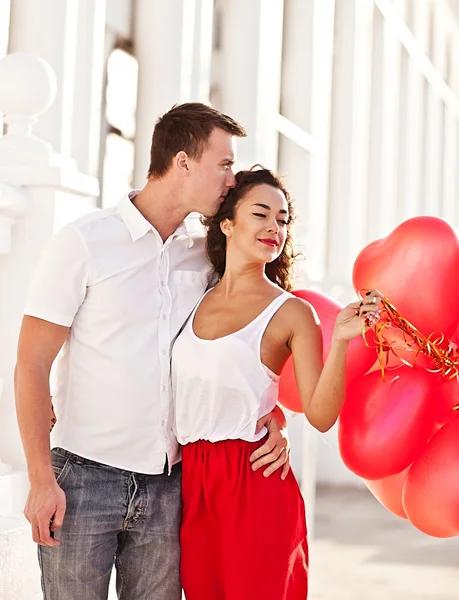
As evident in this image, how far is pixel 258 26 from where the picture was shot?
13.2 ft

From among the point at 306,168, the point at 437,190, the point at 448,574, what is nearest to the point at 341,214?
the point at 306,168

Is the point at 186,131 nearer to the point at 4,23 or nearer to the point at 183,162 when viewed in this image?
the point at 183,162

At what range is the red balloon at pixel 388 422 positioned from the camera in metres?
1.85

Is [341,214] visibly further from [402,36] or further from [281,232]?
[281,232]

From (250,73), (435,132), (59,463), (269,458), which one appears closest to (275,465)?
(269,458)

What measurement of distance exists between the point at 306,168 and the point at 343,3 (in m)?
1.24

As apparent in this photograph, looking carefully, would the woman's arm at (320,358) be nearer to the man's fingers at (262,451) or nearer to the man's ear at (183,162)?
the man's fingers at (262,451)

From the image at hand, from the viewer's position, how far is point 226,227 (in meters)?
1.96

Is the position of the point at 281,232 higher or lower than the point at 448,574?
higher

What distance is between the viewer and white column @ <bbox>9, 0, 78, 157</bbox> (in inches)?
106

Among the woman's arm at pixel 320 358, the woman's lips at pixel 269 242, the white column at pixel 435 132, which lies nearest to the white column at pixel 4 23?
the woman's lips at pixel 269 242

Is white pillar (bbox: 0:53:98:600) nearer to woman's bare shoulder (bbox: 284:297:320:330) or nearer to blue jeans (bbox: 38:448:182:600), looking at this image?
blue jeans (bbox: 38:448:182:600)

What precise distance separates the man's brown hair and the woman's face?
0.45ft

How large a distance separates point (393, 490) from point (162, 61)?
193 cm
